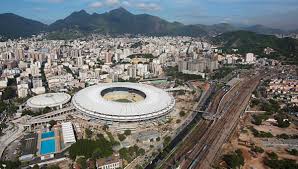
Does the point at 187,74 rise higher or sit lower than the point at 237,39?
lower

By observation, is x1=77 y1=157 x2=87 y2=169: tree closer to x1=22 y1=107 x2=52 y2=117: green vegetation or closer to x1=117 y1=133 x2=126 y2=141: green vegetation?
x1=117 y1=133 x2=126 y2=141: green vegetation

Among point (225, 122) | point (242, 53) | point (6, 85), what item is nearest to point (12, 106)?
point (6, 85)

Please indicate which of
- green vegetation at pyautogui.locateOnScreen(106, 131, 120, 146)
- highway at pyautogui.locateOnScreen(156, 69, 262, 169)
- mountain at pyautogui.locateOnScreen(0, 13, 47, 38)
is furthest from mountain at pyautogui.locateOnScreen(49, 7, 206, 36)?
green vegetation at pyautogui.locateOnScreen(106, 131, 120, 146)

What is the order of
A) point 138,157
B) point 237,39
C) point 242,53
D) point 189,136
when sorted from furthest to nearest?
point 237,39, point 242,53, point 189,136, point 138,157

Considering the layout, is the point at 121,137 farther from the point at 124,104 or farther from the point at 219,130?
the point at 219,130

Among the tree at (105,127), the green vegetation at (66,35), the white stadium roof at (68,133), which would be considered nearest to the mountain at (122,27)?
the green vegetation at (66,35)

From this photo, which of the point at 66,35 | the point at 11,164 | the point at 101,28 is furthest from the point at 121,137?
the point at 101,28

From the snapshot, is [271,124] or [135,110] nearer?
[135,110]

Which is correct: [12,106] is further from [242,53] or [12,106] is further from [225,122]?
[242,53]
